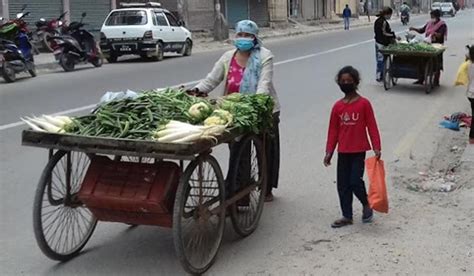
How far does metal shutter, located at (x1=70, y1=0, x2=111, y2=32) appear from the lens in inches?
992

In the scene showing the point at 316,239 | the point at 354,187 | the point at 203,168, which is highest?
the point at 203,168

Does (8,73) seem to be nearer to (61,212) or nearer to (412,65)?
(412,65)

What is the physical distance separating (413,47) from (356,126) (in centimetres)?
867

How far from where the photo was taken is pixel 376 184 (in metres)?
A: 5.38

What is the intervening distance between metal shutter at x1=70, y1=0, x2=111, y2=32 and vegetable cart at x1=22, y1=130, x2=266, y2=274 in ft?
69.7

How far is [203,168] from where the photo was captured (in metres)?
4.52

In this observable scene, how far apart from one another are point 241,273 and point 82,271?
3.59 feet

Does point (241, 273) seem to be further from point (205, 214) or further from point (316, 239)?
point (316, 239)

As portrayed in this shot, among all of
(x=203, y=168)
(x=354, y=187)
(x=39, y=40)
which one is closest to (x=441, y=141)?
(x=354, y=187)

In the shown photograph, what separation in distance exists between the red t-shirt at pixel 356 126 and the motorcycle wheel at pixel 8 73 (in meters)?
11.3

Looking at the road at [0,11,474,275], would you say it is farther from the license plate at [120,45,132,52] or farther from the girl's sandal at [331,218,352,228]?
the license plate at [120,45,132,52]

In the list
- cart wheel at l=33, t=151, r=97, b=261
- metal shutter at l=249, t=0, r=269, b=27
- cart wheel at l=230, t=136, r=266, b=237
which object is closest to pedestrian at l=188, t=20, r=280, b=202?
cart wheel at l=230, t=136, r=266, b=237

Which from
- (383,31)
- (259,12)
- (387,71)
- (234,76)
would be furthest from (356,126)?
(259,12)

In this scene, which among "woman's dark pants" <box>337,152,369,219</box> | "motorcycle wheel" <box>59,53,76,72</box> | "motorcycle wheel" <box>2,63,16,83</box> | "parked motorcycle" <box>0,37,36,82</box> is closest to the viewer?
"woman's dark pants" <box>337,152,369,219</box>
